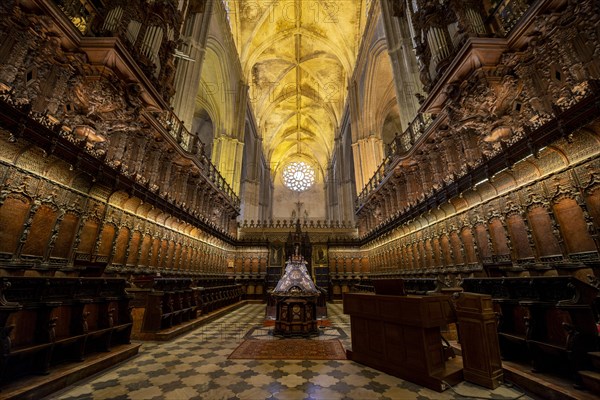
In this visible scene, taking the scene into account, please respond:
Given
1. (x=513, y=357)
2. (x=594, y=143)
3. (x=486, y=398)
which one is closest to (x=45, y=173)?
(x=486, y=398)

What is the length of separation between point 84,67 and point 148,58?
5.86 ft

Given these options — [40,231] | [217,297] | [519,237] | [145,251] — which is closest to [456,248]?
[519,237]

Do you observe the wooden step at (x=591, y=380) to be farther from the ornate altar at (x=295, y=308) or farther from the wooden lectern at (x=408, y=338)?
the ornate altar at (x=295, y=308)

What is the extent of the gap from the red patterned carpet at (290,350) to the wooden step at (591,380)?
258cm

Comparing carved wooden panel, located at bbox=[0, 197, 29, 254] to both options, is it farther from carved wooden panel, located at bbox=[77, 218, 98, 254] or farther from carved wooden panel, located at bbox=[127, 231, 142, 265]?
carved wooden panel, located at bbox=[127, 231, 142, 265]

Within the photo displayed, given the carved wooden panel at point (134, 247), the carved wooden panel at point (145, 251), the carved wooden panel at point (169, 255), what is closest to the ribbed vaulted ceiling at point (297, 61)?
the carved wooden panel at point (169, 255)

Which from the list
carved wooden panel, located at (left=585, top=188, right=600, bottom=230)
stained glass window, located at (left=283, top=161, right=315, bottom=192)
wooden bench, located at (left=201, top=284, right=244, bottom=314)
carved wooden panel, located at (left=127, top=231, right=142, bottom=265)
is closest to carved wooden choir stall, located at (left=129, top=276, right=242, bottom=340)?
wooden bench, located at (left=201, top=284, right=244, bottom=314)

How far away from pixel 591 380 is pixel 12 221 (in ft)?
26.8

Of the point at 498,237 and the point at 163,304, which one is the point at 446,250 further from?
the point at 163,304

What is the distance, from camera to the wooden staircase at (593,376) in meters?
2.17

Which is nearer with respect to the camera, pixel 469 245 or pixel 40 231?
pixel 40 231

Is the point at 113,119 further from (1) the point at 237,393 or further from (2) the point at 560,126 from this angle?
(2) the point at 560,126

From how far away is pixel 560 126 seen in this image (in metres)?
4.06

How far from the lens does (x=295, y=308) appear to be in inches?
227
